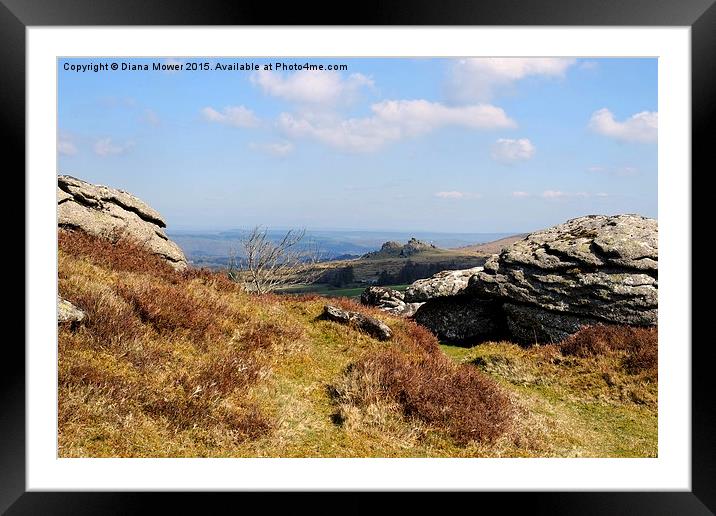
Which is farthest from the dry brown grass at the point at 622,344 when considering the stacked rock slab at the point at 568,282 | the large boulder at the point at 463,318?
the large boulder at the point at 463,318

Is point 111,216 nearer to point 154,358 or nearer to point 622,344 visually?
point 154,358

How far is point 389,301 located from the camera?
2127 centimetres

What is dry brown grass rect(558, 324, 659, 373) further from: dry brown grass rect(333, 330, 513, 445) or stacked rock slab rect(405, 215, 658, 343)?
dry brown grass rect(333, 330, 513, 445)

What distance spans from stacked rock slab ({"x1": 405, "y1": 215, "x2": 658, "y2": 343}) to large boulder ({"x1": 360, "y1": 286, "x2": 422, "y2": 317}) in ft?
7.26

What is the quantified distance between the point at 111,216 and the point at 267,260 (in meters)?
8.63

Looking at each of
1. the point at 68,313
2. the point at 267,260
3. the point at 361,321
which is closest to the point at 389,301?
the point at 267,260

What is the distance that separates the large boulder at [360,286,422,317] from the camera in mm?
20000

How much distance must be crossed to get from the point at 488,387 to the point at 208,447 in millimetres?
5687

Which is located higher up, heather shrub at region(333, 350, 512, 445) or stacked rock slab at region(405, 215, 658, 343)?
stacked rock slab at region(405, 215, 658, 343)

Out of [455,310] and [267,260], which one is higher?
[267,260]

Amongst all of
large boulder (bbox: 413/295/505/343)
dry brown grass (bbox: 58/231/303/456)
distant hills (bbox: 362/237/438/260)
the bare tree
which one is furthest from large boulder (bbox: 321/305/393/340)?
distant hills (bbox: 362/237/438/260)
